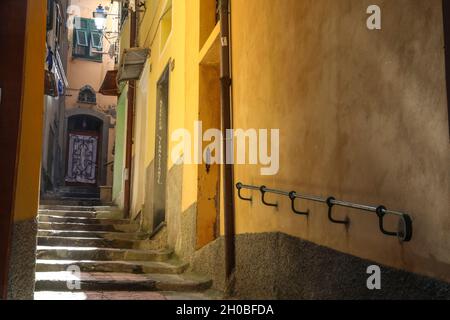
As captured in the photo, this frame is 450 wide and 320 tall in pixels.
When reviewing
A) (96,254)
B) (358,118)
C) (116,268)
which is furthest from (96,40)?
(358,118)

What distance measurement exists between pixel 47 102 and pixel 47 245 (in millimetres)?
7219

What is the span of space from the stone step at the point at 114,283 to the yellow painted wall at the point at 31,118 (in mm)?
2039

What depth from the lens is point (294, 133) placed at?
4152 mm

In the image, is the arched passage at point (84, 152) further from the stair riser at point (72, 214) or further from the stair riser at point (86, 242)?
the stair riser at point (86, 242)

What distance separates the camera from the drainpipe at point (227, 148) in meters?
5.32

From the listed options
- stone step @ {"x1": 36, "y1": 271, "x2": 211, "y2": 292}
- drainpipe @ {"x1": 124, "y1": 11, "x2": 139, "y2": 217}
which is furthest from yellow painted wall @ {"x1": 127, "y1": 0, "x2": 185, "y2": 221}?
stone step @ {"x1": 36, "y1": 271, "x2": 211, "y2": 292}

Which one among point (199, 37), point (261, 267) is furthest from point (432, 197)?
point (199, 37)

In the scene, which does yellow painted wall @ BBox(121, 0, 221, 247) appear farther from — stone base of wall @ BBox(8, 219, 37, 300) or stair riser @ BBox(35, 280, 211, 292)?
stone base of wall @ BBox(8, 219, 37, 300)

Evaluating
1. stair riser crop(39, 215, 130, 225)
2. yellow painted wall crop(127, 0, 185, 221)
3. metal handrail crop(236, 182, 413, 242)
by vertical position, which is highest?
yellow painted wall crop(127, 0, 185, 221)

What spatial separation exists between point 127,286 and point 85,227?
394 centimetres

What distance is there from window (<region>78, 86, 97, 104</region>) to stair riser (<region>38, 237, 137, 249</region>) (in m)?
15.5

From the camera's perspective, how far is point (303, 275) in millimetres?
3824

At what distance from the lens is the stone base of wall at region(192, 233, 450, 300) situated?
106 inches

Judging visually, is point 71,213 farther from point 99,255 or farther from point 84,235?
point 99,255
